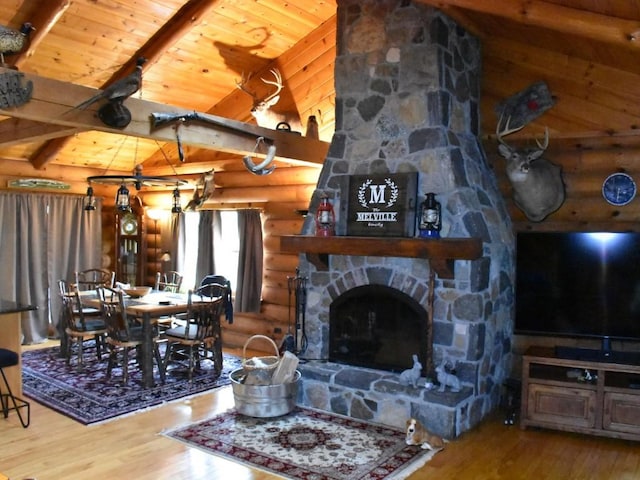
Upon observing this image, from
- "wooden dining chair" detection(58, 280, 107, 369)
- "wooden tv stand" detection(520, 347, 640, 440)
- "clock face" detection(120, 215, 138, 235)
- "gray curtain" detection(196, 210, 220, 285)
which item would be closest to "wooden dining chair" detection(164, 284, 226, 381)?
"wooden dining chair" detection(58, 280, 107, 369)

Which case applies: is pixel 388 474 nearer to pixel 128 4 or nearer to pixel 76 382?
pixel 76 382

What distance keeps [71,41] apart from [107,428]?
11.6 ft

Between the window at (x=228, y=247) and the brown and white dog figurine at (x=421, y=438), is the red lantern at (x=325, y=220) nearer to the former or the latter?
the brown and white dog figurine at (x=421, y=438)

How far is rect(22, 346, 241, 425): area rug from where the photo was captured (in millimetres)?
4902

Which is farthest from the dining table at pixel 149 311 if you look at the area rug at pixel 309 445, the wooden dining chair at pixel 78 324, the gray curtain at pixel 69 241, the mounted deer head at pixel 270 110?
the mounted deer head at pixel 270 110

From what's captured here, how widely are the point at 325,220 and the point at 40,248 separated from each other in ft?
15.4

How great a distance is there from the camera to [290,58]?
6.61 m

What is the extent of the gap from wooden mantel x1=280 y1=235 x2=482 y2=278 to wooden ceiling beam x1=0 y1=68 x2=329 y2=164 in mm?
1160

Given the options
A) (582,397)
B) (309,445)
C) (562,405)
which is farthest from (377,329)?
(582,397)

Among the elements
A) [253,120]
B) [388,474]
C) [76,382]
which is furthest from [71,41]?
[388,474]

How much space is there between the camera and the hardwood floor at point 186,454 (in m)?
3.72

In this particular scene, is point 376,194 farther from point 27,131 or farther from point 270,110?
point 27,131

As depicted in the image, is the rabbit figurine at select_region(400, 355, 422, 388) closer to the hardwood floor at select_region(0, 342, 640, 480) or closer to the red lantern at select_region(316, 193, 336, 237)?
the hardwood floor at select_region(0, 342, 640, 480)

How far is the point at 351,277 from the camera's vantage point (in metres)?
5.15
